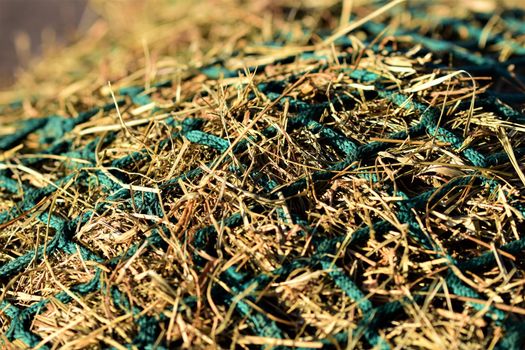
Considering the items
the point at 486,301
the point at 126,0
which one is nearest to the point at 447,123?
the point at 486,301

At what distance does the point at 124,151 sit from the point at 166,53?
850 millimetres

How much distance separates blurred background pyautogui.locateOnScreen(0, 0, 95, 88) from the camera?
169 inches

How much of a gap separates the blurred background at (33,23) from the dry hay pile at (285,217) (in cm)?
308

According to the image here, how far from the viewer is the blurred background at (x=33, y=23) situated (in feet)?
14.1

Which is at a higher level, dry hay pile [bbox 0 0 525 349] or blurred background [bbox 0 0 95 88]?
dry hay pile [bbox 0 0 525 349]

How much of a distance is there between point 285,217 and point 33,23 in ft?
14.9

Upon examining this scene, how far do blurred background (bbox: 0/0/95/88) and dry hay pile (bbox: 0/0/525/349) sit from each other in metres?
3.08

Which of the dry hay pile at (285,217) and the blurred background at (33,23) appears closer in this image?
the dry hay pile at (285,217)

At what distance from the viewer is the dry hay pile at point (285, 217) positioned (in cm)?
99

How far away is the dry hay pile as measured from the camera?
0.99 metres

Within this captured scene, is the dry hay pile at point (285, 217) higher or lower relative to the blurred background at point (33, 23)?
higher

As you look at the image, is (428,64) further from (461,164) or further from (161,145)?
(161,145)

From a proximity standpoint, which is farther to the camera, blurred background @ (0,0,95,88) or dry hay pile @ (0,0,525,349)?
blurred background @ (0,0,95,88)

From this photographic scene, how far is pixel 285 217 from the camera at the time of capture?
1.07m
